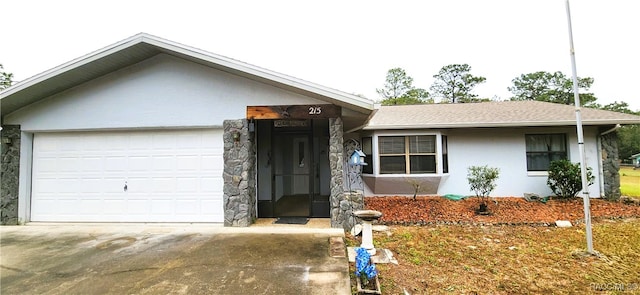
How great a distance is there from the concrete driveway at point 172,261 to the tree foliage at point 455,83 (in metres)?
26.6

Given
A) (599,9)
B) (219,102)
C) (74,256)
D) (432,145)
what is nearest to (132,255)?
(74,256)

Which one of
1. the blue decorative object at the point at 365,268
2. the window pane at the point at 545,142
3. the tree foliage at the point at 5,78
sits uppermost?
the tree foliage at the point at 5,78

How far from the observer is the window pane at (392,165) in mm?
8656

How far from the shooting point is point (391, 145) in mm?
8742

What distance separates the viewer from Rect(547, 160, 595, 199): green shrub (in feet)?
24.7

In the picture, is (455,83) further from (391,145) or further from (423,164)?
(391,145)

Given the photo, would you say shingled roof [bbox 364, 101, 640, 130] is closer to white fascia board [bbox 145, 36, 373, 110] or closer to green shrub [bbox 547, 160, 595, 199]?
green shrub [bbox 547, 160, 595, 199]

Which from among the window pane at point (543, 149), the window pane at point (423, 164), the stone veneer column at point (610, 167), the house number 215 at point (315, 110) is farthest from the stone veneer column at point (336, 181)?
the stone veneer column at point (610, 167)

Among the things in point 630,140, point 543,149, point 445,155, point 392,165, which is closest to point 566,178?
point 543,149

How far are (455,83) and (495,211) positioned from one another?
77.5ft

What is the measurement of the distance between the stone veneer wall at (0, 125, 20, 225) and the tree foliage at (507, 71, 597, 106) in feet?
117

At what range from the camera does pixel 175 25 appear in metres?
11.4

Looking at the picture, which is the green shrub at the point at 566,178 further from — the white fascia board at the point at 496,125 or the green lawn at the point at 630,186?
the green lawn at the point at 630,186

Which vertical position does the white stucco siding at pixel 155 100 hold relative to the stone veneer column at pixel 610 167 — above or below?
above
